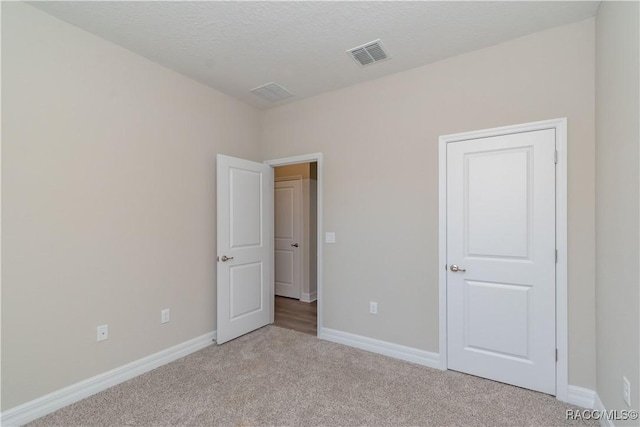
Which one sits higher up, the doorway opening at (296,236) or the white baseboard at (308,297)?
the doorway opening at (296,236)

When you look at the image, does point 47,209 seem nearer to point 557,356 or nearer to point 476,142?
point 476,142

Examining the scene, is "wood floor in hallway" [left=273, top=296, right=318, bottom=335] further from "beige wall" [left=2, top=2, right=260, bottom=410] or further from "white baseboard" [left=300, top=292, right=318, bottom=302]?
"beige wall" [left=2, top=2, right=260, bottom=410]

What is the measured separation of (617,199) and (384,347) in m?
2.17

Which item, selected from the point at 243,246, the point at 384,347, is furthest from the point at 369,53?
the point at 384,347

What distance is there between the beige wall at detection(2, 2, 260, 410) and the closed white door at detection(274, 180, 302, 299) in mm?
2020

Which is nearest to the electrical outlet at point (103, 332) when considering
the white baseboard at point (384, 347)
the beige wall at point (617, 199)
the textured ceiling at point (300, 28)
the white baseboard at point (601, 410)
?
the white baseboard at point (384, 347)

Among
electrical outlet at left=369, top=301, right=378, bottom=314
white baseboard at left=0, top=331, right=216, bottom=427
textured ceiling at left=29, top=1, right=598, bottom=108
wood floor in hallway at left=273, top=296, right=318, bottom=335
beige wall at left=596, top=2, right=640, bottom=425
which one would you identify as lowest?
wood floor in hallway at left=273, top=296, right=318, bottom=335

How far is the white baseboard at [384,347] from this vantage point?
2.71 m

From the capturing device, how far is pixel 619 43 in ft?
5.46

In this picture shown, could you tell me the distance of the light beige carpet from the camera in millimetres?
1962

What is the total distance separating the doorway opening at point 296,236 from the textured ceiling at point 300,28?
236cm

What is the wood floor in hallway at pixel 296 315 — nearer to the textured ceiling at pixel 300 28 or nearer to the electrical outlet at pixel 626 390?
the electrical outlet at pixel 626 390

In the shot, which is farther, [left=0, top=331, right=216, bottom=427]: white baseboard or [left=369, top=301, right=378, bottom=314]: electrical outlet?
[left=369, top=301, right=378, bottom=314]: electrical outlet

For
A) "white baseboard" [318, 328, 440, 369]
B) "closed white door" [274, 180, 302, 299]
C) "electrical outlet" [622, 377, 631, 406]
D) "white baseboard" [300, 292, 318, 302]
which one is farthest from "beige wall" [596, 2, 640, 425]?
"closed white door" [274, 180, 302, 299]
